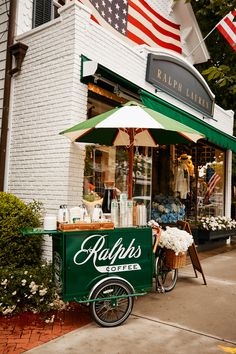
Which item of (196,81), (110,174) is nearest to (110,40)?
(110,174)

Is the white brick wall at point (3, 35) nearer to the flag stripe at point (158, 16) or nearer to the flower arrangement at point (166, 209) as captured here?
the flag stripe at point (158, 16)

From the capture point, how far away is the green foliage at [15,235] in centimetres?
508

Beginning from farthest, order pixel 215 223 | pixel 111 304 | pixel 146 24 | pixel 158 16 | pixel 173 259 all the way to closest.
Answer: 1. pixel 215 223
2. pixel 158 16
3. pixel 146 24
4. pixel 173 259
5. pixel 111 304

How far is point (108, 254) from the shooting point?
4270 millimetres

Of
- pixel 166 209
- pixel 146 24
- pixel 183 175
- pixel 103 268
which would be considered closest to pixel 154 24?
pixel 146 24

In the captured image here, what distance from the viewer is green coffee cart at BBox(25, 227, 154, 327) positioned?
4.04m

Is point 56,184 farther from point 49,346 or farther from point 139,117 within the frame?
point 49,346

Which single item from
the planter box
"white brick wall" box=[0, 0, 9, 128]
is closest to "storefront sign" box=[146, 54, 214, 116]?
"white brick wall" box=[0, 0, 9, 128]

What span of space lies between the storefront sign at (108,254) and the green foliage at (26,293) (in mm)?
696

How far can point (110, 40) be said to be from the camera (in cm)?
664

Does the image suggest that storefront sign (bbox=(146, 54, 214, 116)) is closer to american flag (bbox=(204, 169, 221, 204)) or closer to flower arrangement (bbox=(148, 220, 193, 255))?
american flag (bbox=(204, 169, 221, 204))

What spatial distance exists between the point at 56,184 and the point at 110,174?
1704mm

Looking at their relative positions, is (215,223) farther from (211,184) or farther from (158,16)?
(158,16)

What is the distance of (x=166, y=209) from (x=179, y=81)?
3.38m
